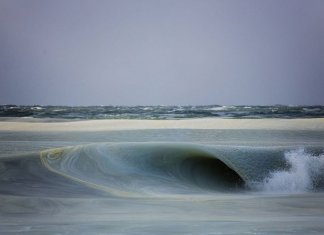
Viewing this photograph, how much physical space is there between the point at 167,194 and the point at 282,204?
53 centimetres

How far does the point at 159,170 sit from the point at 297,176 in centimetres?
72

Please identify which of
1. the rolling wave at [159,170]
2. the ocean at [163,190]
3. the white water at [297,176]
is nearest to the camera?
the ocean at [163,190]

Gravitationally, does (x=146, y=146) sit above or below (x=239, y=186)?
above

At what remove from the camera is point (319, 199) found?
2.02 m

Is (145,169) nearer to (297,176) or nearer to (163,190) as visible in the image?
(163,190)

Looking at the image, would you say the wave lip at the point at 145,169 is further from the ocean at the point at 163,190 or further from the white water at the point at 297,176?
the white water at the point at 297,176

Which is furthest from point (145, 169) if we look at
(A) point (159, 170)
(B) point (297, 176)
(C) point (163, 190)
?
(B) point (297, 176)

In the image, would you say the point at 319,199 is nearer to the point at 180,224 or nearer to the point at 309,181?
the point at 309,181

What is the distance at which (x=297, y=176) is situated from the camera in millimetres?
2553

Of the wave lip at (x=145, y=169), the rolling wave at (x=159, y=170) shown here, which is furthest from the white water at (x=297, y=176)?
the wave lip at (x=145, y=169)

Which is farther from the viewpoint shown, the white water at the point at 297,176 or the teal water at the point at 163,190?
the white water at the point at 297,176

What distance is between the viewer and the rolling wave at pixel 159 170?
226 centimetres

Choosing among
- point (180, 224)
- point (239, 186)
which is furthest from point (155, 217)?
point (239, 186)

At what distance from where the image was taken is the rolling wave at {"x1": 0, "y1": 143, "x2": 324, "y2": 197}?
2.26m
